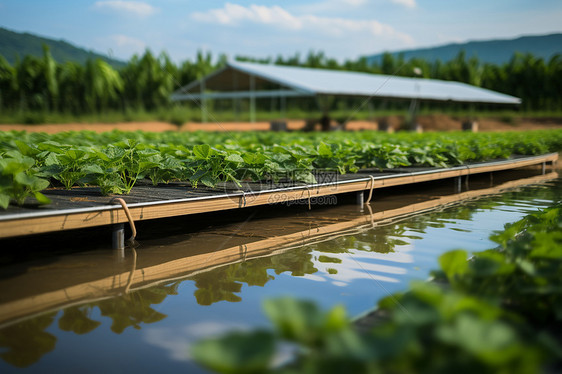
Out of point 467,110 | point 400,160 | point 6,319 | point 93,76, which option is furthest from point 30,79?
point 467,110

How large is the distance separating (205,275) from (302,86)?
1434 centimetres

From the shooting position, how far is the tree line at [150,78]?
23781 mm

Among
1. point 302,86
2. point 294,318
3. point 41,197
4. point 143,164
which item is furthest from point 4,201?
point 302,86

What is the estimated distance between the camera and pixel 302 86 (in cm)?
1691

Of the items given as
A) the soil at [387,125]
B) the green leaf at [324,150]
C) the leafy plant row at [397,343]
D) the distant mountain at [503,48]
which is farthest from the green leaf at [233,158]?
the distant mountain at [503,48]

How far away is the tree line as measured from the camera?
23.8 metres

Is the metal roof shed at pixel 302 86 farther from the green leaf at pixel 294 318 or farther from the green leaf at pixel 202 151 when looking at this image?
the green leaf at pixel 294 318

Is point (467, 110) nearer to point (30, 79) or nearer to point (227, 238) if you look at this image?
point (30, 79)

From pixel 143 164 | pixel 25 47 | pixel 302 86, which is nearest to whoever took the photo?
pixel 143 164

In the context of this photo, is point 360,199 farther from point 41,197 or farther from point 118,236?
point 41,197

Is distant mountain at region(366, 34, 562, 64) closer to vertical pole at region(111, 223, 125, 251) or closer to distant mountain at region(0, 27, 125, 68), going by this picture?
distant mountain at region(0, 27, 125, 68)

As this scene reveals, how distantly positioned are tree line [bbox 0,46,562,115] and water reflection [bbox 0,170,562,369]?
14.8 metres

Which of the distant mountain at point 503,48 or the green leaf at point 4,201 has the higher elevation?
the distant mountain at point 503,48

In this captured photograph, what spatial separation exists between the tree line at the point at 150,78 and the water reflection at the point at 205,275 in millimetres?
14800
